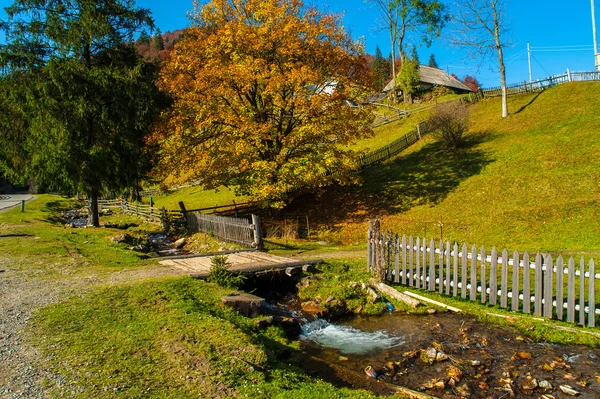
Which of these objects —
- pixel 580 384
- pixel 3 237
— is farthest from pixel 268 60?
pixel 580 384

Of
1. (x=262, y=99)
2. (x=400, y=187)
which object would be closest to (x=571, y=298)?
(x=262, y=99)

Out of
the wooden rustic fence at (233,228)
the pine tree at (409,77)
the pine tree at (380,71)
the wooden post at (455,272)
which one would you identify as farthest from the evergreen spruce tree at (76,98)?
the pine tree at (409,77)

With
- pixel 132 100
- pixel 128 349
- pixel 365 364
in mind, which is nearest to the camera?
pixel 128 349

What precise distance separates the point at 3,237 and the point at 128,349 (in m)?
15.8

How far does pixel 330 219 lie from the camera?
2394 centimetres

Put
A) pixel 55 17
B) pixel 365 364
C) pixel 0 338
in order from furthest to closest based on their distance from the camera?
pixel 55 17
pixel 365 364
pixel 0 338

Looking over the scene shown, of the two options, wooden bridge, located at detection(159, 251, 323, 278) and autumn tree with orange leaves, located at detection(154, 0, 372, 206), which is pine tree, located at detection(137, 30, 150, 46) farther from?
wooden bridge, located at detection(159, 251, 323, 278)

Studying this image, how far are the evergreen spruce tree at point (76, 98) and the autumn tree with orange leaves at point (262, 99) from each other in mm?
2041

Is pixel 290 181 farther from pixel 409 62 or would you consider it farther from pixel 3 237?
pixel 409 62

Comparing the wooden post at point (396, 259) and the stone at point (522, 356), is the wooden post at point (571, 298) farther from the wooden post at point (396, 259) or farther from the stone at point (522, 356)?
the wooden post at point (396, 259)

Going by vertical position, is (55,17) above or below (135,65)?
above

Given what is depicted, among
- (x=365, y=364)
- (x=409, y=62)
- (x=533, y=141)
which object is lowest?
(x=365, y=364)

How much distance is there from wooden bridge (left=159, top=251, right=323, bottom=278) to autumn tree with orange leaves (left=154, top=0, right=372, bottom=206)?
21.5 ft

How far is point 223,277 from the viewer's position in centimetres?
1119
